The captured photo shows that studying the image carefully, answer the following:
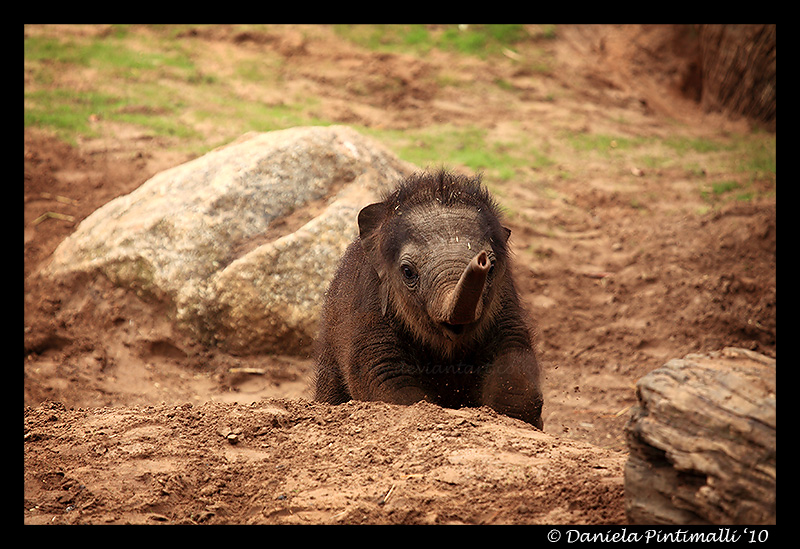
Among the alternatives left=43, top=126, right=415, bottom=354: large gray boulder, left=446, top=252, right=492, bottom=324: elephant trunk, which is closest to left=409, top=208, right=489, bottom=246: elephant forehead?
left=446, top=252, right=492, bottom=324: elephant trunk

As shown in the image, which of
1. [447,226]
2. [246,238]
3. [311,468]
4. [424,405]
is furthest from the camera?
[246,238]

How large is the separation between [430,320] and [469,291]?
0.98 meters

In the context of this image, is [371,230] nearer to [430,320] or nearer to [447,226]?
[447,226]

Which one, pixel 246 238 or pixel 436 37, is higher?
pixel 436 37

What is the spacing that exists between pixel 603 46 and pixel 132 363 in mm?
13128

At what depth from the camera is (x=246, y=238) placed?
8.30 m

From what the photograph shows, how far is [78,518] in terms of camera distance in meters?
3.50

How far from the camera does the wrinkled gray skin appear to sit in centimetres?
531

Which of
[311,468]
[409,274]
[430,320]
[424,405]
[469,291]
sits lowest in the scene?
[311,468]

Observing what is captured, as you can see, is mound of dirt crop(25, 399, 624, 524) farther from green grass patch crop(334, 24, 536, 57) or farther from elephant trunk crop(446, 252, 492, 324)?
green grass patch crop(334, 24, 536, 57)

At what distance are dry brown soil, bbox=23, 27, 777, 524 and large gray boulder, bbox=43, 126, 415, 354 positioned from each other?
333mm

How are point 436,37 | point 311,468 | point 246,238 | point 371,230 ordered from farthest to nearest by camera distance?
point 436,37 → point 246,238 → point 371,230 → point 311,468

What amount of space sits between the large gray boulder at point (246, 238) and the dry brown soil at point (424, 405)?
333mm

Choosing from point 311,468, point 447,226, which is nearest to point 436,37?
point 447,226
